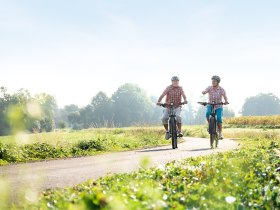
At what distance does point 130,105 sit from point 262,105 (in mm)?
71079

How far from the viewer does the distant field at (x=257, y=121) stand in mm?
40119

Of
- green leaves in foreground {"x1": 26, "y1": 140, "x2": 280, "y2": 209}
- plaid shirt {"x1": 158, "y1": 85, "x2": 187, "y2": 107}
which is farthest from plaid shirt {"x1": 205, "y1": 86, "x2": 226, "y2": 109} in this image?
green leaves in foreground {"x1": 26, "y1": 140, "x2": 280, "y2": 209}

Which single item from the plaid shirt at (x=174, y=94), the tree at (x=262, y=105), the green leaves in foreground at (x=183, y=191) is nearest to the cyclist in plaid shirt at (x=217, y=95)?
the plaid shirt at (x=174, y=94)

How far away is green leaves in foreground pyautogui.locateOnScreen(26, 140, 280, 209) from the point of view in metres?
3.06

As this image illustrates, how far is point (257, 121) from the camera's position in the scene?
142 feet

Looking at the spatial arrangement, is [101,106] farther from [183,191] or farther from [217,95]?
[183,191]

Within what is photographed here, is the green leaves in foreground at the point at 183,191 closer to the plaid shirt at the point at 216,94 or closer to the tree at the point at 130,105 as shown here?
the plaid shirt at the point at 216,94

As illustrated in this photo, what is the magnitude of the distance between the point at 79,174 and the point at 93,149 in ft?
23.4

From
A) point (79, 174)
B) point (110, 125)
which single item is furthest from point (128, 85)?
point (79, 174)

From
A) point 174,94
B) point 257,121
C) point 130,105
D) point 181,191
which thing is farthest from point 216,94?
point 130,105

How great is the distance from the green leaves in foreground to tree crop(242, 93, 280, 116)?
169 m

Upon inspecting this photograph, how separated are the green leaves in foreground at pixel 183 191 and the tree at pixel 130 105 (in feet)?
368

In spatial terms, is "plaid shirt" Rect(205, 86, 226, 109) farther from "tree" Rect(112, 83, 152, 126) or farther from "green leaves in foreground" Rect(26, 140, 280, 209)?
"tree" Rect(112, 83, 152, 126)

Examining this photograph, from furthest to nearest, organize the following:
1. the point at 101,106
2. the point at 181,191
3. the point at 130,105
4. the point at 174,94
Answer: the point at 130,105
the point at 101,106
the point at 174,94
the point at 181,191
